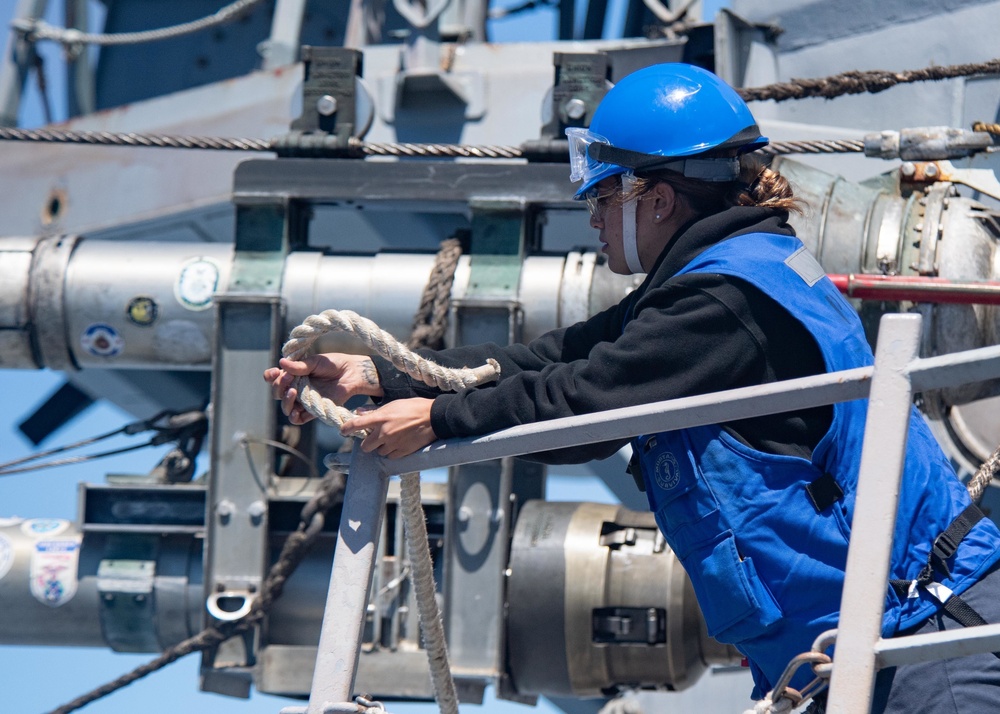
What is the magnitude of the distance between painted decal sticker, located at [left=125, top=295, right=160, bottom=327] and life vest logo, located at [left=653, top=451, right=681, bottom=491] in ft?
8.27

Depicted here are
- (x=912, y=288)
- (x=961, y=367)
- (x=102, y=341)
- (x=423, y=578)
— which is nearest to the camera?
(x=961, y=367)

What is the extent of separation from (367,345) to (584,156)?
1.80 feet

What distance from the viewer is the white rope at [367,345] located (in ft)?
7.84

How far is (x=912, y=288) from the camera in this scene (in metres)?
3.58

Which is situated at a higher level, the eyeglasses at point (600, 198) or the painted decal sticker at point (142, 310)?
the eyeglasses at point (600, 198)

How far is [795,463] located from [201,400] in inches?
176

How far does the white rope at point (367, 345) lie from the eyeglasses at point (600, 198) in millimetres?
374

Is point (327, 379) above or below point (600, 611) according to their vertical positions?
above

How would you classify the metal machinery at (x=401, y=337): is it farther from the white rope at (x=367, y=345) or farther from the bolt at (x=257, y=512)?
the white rope at (x=367, y=345)

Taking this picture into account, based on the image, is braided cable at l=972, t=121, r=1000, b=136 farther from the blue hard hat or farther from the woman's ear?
the woman's ear

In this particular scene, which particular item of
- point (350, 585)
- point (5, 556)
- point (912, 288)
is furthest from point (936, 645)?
point (5, 556)

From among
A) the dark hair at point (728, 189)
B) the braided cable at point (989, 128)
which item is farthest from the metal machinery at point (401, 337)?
the dark hair at point (728, 189)

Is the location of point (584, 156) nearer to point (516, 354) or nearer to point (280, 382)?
point (516, 354)

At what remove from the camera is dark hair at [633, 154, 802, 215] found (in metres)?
2.52
